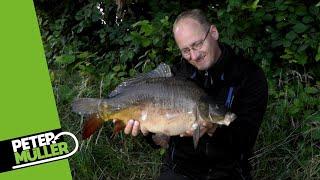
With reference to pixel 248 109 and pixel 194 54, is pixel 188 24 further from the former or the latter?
pixel 248 109

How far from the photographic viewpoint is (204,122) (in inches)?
89.2

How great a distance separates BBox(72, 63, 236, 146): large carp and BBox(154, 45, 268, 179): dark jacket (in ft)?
0.51

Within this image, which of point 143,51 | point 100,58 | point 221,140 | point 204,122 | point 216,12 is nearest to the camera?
point 204,122

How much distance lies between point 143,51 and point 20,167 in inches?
70.4

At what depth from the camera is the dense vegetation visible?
3414 millimetres

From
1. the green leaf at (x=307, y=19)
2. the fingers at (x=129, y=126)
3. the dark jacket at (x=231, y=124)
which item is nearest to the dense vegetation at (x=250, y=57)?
the green leaf at (x=307, y=19)

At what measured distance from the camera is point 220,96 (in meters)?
2.51

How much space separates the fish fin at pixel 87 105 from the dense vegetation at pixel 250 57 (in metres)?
1.19

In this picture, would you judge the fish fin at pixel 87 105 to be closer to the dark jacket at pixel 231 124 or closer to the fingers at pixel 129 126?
the fingers at pixel 129 126

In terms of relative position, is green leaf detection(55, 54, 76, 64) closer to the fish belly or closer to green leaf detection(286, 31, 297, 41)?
green leaf detection(286, 31, 297, 41)

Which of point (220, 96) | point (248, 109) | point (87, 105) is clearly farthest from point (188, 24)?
point (87, 105)

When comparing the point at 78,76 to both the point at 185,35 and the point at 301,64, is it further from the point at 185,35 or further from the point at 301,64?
the point at 185,35

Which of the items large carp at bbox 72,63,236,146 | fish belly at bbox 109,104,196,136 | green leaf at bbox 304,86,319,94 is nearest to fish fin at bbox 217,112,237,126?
large carp at bbox 72,63,236,146

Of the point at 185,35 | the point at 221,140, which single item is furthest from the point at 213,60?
the point at 221,140
